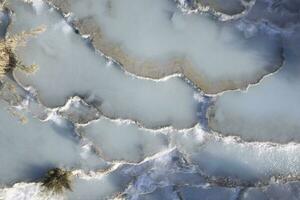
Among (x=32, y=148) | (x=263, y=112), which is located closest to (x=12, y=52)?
(x=32, y=148)

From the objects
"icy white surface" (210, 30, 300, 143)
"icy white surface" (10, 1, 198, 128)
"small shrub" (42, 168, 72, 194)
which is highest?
"icy white surface" (10, 1, 198, 128)

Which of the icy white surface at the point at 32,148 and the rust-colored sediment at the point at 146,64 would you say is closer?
the rust-colored sediment at the point at 146,64

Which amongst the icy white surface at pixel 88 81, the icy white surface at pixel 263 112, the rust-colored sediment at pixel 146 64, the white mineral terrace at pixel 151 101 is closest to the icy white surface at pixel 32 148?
A: the white mineral terrace at pixel 151 101

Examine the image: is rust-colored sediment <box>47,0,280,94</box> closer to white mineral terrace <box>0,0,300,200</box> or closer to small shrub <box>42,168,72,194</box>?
white mineral terrace <box>0,0,300,200</box>

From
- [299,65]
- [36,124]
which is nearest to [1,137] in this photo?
[36,124]

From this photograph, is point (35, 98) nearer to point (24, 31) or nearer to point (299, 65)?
point (24, 31)

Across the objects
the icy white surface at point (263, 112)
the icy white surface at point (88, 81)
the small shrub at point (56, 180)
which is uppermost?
the icy white surface at point (88, 81)

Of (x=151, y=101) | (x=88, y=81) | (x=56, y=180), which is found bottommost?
(x=56, y=180)

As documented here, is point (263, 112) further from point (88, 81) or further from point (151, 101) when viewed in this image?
point (88, 81)

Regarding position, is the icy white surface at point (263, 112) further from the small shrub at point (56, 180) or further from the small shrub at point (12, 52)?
the small shrub at point (12, 52)

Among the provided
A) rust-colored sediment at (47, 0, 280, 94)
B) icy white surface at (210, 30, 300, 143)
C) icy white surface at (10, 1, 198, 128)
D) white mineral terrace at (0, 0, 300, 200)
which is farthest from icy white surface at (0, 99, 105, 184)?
icy white surface at (210, 30, 300, 143)
